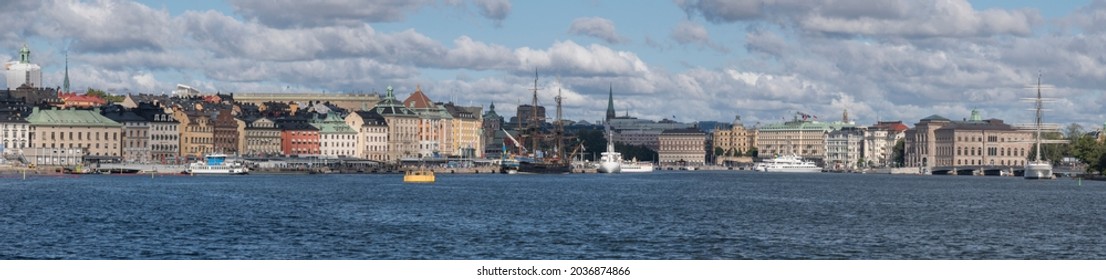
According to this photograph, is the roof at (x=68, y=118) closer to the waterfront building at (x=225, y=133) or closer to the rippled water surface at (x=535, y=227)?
the waterfront building at (x=225, y=133)

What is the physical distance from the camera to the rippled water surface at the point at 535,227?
45.3m

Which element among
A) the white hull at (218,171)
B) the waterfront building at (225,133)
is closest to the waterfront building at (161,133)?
the waterfront building at (225,133)

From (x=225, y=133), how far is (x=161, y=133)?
446 inches

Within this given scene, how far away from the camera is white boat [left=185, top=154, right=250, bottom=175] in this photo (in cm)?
15050

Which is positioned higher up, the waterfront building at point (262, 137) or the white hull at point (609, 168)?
the waterfront building at point (262, 137)

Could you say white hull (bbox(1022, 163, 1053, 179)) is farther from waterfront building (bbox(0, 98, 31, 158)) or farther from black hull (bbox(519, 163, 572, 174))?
waterfront building (bbox(0, 98, 31, 158))

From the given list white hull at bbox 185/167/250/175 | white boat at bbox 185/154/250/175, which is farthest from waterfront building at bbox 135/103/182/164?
white hull at bbox 185/167/250/175

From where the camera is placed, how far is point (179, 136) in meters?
186

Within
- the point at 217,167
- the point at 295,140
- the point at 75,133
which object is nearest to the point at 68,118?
the point at 75,133

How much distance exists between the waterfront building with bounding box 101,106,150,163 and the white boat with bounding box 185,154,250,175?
43.0 feet

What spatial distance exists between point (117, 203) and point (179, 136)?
114m

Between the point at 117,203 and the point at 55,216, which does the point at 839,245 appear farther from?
the point at 117,203

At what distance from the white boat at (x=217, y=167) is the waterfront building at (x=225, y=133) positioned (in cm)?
2413
